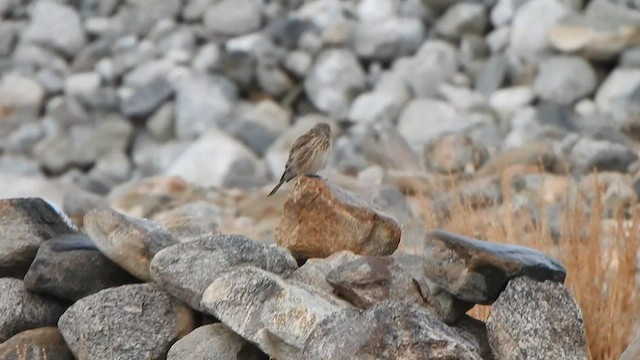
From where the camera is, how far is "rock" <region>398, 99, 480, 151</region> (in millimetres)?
15938

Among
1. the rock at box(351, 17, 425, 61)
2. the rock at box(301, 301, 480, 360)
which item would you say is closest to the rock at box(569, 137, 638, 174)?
the rock at box(351, 17, 425, 61)

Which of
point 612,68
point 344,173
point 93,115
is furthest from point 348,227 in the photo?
point 93,115

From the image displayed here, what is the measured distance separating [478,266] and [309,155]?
3.33 ft

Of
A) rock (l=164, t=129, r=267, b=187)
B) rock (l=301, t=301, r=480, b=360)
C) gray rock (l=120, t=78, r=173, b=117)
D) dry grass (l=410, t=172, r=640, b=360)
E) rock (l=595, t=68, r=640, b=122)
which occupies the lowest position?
gray rock (l=120, t=78, r=173, b=117)

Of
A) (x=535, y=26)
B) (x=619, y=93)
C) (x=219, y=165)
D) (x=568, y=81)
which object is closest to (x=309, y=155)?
(x=219, y=165)

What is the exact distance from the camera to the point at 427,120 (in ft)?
54.5

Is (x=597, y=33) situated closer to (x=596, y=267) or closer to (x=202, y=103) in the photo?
(x=202, y=103)

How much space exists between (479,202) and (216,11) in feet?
43.6

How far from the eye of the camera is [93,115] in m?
19.9

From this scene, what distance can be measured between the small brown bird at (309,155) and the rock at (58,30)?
16462 millimetres

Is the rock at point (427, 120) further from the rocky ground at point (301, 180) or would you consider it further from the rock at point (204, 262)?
the rock at point (204, 262)

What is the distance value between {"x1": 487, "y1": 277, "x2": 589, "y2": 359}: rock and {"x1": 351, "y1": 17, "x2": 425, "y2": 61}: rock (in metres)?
14.0

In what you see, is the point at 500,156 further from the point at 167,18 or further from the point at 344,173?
the point at 167,18

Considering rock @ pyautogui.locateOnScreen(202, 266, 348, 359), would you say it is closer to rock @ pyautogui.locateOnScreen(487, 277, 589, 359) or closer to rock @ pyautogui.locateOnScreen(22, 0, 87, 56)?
rock @ pyautogui.locateOnScreen(487, 277, 589, 359)
